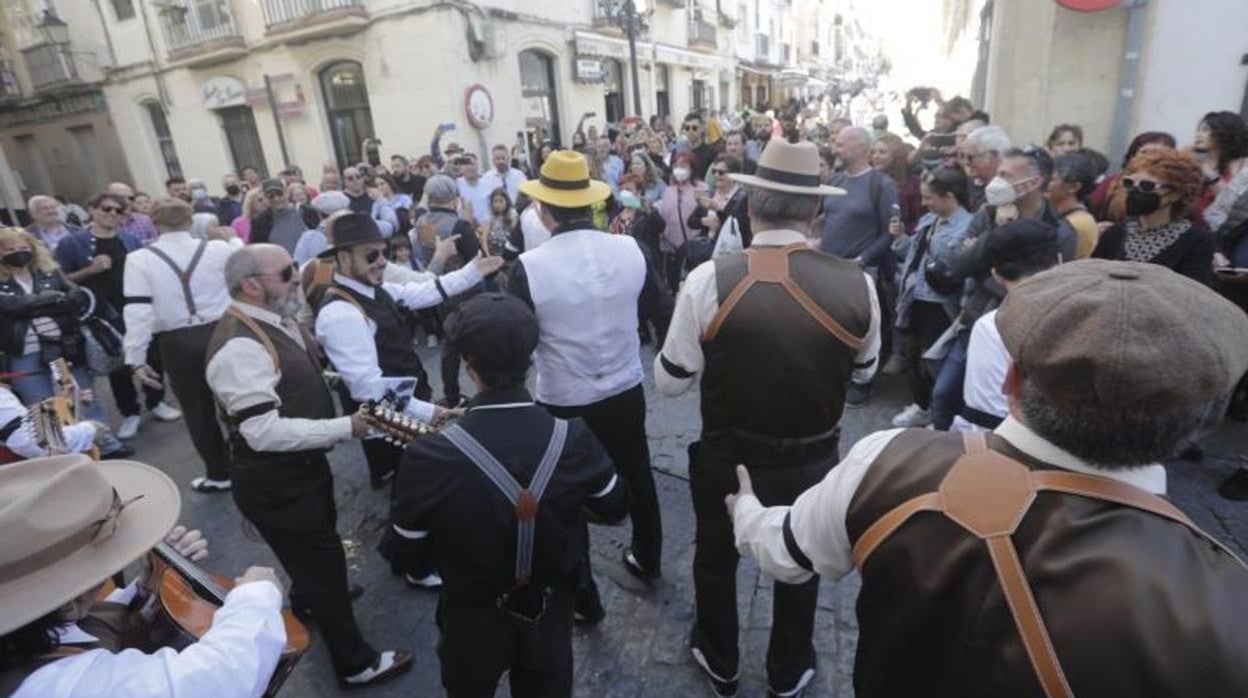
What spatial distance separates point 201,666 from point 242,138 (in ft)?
58.8

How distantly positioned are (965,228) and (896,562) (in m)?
3.34

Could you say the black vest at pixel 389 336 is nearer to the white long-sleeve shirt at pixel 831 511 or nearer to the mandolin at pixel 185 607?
the mandolin at pixel 185 607

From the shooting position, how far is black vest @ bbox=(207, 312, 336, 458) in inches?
93.4

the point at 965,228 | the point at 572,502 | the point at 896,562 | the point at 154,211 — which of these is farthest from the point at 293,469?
the point at 965,228

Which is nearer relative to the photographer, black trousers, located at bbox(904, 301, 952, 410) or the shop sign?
black trousers, located at bbox(904, 301, 952, 410)

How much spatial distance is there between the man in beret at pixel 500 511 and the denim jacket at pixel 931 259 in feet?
9.35

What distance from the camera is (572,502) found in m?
1.90

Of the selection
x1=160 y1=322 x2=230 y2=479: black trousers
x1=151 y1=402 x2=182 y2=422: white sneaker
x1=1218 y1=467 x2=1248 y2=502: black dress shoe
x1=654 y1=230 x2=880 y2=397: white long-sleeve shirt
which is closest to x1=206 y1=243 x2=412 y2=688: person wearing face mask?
x1=654 y1=230 x2=880 y2=397: white long-sleeve shirt

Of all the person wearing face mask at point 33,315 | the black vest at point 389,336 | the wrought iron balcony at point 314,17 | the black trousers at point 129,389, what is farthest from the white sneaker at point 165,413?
the wrought iron balcony at point 314,17

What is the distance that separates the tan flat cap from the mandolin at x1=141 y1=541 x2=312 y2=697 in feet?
5.91

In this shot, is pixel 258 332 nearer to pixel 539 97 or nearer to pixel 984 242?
pixel 984 242

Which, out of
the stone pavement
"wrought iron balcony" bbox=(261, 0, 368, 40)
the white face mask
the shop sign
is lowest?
the stone pavement

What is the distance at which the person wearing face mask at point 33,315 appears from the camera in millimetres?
4180

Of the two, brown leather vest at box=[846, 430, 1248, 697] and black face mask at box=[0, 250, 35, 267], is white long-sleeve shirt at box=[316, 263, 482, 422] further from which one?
black face mask at box=[0, 250, 35, 267]
